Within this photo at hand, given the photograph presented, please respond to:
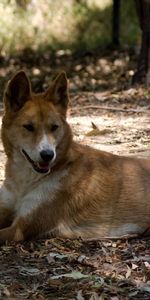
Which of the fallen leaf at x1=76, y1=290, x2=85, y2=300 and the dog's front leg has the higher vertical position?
the dog's front leg

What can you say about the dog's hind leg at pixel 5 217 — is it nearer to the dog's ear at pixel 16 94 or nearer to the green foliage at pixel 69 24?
the dog's ear at pixel 16 94

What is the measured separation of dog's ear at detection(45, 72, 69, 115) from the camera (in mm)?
5328

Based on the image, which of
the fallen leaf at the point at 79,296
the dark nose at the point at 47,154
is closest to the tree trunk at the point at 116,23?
the dark nose at the point at 47,154

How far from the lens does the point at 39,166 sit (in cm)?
504

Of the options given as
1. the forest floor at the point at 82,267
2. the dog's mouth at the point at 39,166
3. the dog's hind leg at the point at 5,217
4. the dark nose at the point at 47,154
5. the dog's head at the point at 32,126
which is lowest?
the forest floor at the point at 82,267

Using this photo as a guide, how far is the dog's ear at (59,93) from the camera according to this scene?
5.33m

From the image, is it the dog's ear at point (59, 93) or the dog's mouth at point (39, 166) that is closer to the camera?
the dog's mouth at point (39, 166)

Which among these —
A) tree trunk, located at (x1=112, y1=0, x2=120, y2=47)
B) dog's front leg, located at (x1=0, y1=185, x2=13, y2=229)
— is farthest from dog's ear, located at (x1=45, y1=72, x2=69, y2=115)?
tree trunk, located at (x1=112, y1=0, x2=120, y2=47)

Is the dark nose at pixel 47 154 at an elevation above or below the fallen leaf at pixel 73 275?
above

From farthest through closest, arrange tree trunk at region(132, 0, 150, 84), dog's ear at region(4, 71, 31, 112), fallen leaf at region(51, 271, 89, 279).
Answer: tree trunk at region(132, 0, 150, 84) → dog's ear at region(4, 71, 31, 112) → fallen leaf at region(51, 271, 89, 279)

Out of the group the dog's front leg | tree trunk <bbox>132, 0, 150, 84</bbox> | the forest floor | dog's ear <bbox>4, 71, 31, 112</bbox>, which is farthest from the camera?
tree trunk <bbox>132, 0, 150, 84</bbox>

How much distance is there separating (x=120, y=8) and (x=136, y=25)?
0.76 meters

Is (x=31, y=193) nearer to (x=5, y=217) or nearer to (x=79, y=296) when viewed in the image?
(x=5, y=217)

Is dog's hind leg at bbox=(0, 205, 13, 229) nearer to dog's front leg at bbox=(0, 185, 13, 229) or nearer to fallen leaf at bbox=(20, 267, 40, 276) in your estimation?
dog's front leg at bbox=(0, 185, 13, 229)
